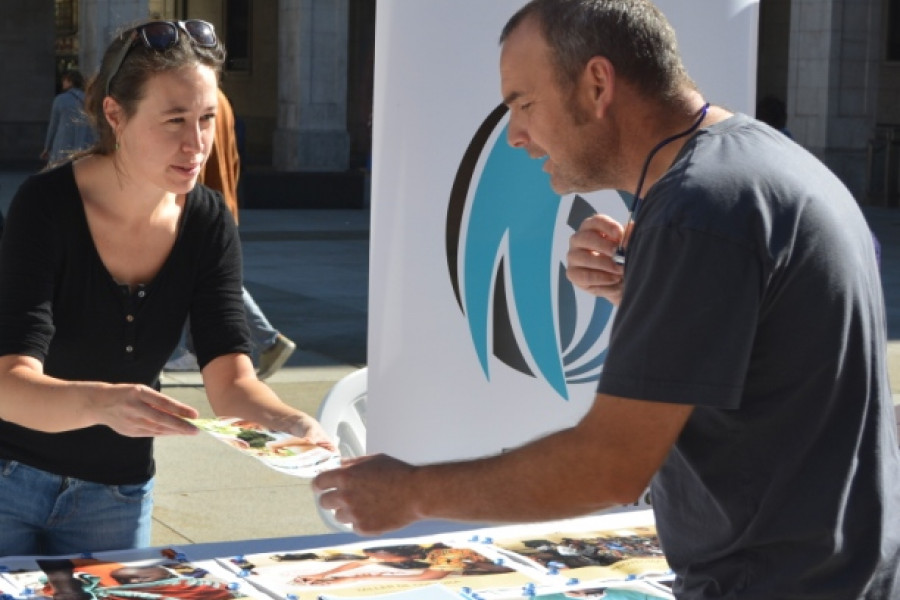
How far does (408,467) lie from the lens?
6.86 ft

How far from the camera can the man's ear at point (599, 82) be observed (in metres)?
2.00

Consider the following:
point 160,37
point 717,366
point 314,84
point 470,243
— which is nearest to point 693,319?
point 717,366

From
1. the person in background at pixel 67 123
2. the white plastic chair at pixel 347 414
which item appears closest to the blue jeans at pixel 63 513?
the white plastic chair at pixel 347 414

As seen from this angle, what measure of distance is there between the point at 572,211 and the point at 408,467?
217cm

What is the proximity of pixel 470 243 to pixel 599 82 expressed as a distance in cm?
213

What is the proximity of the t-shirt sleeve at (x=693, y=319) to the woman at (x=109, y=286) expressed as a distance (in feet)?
3.89

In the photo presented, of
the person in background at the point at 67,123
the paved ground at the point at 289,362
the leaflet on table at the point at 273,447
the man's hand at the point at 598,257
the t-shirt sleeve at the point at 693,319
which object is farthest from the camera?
the person in background at the point at 67,123

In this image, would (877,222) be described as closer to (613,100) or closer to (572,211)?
(572,211)

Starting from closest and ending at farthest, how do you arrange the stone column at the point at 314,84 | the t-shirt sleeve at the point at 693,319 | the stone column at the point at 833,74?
the t-shirt sleeve at the point at 693,319, the stone column at the point at 833,74, the stone column at the point at 314,84

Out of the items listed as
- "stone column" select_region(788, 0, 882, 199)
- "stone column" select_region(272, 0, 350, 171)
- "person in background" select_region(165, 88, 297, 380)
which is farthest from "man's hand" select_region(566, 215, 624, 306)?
"stone column" select_region(272, 0, 350, 171)

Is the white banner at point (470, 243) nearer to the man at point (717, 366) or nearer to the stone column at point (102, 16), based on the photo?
the man at point (717, 366)

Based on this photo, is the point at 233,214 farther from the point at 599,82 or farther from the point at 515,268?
the point at 599,82

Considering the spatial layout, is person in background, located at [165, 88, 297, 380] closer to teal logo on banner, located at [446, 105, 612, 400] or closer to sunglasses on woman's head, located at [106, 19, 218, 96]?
teal logo on banner, located at [446, 105, 612, 400]

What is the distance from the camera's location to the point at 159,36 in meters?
2.90
